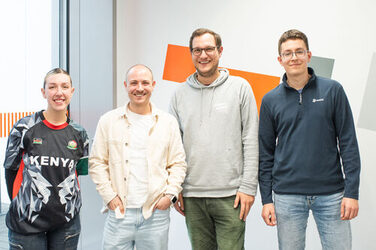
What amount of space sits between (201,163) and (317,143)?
0.54m

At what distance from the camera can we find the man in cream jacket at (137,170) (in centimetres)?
143

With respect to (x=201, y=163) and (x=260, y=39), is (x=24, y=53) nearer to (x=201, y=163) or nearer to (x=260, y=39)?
(x=201, y=163)

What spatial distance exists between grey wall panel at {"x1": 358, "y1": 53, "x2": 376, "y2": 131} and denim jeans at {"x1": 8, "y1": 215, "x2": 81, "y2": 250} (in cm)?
185

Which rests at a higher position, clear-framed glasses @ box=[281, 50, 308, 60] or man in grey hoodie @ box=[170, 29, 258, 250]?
clear-framed glasses @ box=[281, 50, 308, 60]

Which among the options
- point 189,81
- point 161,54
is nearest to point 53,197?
point 189,81

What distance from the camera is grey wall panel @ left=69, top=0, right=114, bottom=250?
87.6 inches

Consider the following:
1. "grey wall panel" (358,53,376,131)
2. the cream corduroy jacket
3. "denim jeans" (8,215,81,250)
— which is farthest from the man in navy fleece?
"denim jeans" (8,215,81,250)

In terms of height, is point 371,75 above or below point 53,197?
above

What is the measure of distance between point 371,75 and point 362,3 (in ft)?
1.53

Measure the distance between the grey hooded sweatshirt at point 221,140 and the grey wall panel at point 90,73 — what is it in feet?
3.34

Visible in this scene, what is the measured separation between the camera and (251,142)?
154cm

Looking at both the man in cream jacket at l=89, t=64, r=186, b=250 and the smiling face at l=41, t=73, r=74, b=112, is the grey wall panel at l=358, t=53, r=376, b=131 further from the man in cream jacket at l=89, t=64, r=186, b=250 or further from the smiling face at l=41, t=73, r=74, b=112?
the smiling face at l=41, t=73, r=74, b=112

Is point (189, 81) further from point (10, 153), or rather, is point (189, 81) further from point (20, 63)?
point (20, 63)

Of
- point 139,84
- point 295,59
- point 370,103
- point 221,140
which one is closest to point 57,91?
point 139,84
